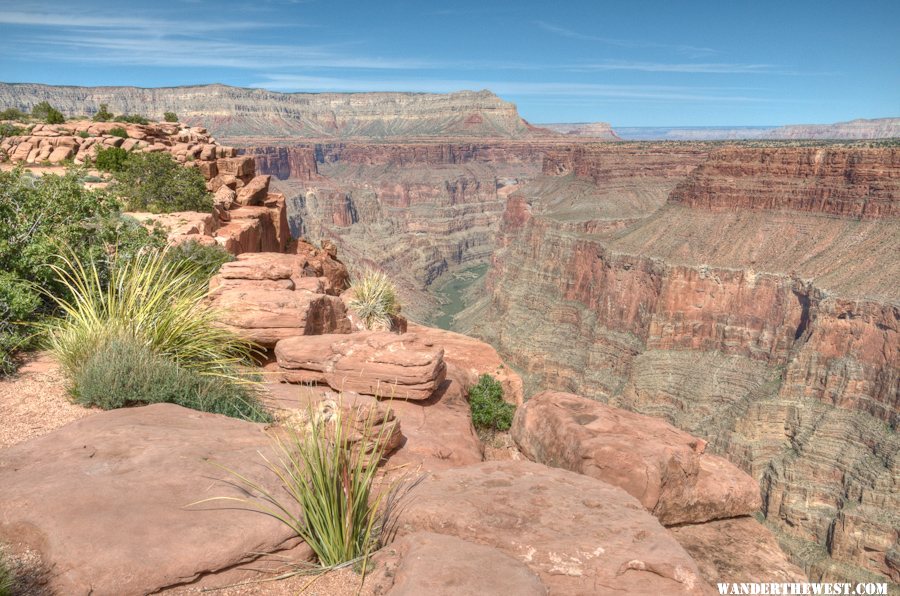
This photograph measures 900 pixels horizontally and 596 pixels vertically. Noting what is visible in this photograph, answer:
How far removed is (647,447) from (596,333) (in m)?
71.5

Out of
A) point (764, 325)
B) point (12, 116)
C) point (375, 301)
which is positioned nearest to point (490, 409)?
point (375, 301)

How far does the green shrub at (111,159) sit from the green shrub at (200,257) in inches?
638

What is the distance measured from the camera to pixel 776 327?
59.8 meters

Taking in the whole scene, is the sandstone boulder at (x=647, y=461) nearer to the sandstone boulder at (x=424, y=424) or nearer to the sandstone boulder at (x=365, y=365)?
the sandstone boulder at (x=424, y=424)

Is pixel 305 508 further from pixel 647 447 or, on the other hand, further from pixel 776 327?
pixel 776 327

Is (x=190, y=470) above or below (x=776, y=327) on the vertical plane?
above

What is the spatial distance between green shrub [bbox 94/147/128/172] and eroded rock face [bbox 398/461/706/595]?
2625cm

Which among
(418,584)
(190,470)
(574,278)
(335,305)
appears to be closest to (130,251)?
(335,305)

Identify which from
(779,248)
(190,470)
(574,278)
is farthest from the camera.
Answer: (574,278)

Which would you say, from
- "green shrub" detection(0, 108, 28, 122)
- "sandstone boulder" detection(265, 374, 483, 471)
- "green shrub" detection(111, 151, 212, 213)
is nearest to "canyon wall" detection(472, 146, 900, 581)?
"sandstone boulder" detection(265, 374, 483, 471)

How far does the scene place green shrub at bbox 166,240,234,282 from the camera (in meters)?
11.8

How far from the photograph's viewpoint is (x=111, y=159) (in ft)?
84.8

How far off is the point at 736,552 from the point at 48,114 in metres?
48.1

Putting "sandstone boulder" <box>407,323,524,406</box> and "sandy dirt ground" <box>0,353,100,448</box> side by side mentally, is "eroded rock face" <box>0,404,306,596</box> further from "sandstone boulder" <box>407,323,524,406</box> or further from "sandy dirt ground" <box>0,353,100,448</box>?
"sandstone boulder" <box>407,323,524,406</box>
